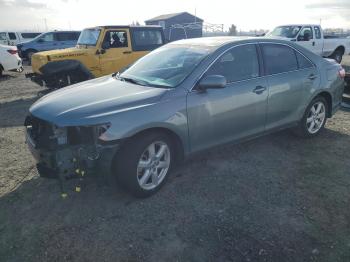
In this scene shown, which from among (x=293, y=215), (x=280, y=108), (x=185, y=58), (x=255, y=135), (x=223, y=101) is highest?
(x=185, y=58)

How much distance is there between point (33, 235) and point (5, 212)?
24.3 inches

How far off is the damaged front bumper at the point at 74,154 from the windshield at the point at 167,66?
3.53 ft

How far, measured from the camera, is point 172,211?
3467 millimetres

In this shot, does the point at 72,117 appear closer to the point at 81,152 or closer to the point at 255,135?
the point at 81,152

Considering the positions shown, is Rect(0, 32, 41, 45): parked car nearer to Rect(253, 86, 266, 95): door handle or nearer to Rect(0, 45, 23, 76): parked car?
Rect(0, 45, 23, 76): parked car

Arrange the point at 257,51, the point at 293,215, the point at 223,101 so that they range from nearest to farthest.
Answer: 1. the point at 293,215
2. the point at 223,101
3. the point at 257,51

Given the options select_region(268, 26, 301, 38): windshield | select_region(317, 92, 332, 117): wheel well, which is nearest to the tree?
select_region(268, 26, 301, 38): windshield

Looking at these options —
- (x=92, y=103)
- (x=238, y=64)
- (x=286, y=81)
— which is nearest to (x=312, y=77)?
(x=286, y=81)

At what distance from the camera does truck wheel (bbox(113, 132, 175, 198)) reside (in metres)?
3.39

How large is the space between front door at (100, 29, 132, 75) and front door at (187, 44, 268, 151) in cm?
563

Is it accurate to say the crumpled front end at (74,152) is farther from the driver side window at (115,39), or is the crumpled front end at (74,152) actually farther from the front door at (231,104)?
the driver side window at (115,39)

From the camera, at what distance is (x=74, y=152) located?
330 centimetres

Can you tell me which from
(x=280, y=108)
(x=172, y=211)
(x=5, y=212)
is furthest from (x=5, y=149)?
(x=280, y=108)

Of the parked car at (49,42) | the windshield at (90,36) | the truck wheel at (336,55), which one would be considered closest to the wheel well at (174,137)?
the windshield at (90,36)
